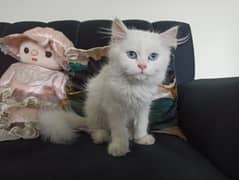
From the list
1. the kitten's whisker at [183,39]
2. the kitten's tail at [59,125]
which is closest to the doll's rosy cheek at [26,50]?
the kitten's tail at [59,125]

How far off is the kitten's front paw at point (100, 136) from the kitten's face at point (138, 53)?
0.71ft

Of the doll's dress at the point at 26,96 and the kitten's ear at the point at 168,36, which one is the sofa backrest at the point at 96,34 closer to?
the doll's dress at the point at 26,96

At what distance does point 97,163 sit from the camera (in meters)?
0.74

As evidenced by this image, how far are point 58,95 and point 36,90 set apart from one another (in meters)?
0.08

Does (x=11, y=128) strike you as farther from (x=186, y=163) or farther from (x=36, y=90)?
(x=186, y=163)

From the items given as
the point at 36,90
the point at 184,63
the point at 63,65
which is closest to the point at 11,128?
the point at 36,90

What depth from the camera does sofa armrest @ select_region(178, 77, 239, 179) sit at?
2.43ft

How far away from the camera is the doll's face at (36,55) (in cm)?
113

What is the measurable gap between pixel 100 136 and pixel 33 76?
388 millimetres

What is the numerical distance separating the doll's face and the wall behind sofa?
381mm

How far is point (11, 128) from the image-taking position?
971 mm

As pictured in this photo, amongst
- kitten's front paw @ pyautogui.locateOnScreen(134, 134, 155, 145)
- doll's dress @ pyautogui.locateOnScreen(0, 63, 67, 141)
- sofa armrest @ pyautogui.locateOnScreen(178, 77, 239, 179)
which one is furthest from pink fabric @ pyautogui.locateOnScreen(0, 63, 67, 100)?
sofa armrest @ pyautogui.locateOnScreen(178, 77, 239, 179)

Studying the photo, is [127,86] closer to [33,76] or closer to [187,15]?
[33,76]

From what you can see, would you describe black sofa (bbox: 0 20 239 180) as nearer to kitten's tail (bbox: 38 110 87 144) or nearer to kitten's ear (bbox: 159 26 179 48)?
kitten's tail (bbox: 38 110 87 144)
